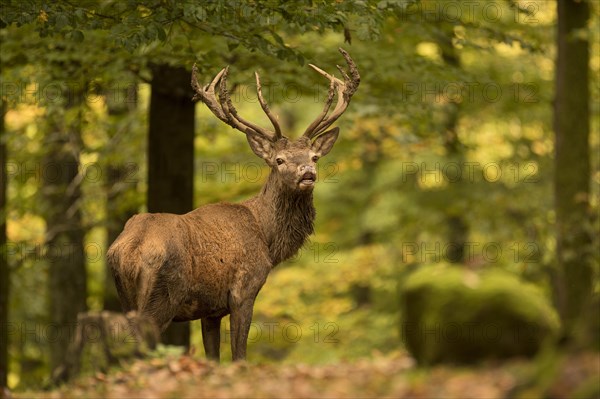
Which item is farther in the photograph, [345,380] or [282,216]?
[282,216]

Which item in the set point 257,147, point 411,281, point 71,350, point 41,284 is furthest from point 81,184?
point 411,281

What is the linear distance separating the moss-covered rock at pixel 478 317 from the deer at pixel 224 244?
129 inches

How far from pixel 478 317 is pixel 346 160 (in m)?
15.3

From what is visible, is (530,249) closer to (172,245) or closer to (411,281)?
(172,245)

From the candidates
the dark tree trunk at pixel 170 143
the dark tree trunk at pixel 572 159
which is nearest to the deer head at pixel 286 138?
the dark tree trunk at pixel 170 143

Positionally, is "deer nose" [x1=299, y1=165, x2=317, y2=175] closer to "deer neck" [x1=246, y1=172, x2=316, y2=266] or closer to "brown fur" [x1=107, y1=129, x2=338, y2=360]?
"brown fur" [x1=107, y1=129, x2=338, y2=360]

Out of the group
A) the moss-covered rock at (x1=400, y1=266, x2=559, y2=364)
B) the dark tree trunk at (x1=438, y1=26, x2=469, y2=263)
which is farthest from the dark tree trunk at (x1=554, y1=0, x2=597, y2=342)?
the moss-covered rock at (x1=400, y1=266, x2=559, y2=364)

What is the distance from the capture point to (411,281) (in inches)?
293

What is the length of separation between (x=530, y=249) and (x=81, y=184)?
9.73m

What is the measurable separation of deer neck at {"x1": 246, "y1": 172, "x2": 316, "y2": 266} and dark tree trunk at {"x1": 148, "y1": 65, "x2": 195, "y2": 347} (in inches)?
122

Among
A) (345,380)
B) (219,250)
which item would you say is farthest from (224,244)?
(345,380)

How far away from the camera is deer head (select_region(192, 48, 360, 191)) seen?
35.2 ft

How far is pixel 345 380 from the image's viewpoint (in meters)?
7.44

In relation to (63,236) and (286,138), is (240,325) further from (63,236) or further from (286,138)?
(63,236)
